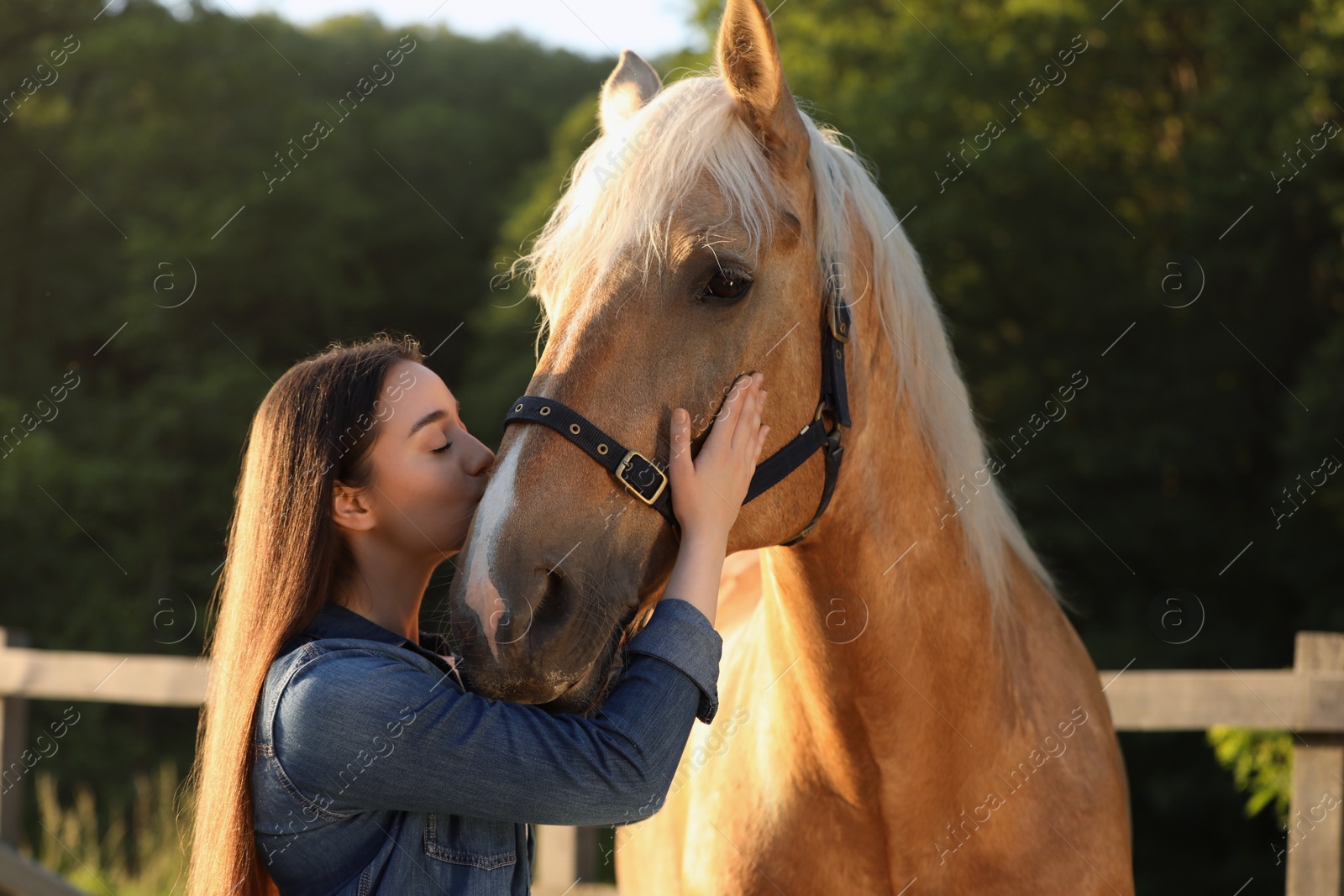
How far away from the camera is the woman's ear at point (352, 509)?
1.58m

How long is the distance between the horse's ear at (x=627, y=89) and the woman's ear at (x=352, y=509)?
853 mm

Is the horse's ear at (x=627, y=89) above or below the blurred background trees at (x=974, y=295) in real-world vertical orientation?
below

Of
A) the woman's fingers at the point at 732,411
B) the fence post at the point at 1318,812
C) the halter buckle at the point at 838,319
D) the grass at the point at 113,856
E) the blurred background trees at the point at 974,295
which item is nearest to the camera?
the woman's fingers at the point at 732,411

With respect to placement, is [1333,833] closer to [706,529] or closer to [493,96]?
[706,529]

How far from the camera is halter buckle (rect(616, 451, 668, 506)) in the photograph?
1480 mm

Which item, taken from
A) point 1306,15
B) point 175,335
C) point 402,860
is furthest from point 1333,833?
point 175,335

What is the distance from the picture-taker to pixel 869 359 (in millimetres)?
1862

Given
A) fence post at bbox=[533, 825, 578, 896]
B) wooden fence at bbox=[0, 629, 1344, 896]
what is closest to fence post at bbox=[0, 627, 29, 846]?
wooden fence at bbox=[0, 629, 1344, 896]

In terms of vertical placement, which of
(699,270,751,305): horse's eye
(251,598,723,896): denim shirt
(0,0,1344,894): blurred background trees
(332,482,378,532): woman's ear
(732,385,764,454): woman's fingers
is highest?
(0,0,1344,894): blurred background trees

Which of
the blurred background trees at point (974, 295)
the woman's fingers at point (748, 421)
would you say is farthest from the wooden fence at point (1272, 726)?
the blurred background trees at point (974, 295)

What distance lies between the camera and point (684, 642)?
4.80ft

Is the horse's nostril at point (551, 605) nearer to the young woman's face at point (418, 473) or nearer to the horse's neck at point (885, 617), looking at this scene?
the young woman's face at point (418, 473)

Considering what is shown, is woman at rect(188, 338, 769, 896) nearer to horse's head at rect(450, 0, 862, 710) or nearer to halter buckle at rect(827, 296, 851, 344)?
horse's head at rect(450, 0, 862, 710)

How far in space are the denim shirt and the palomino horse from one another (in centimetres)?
7
